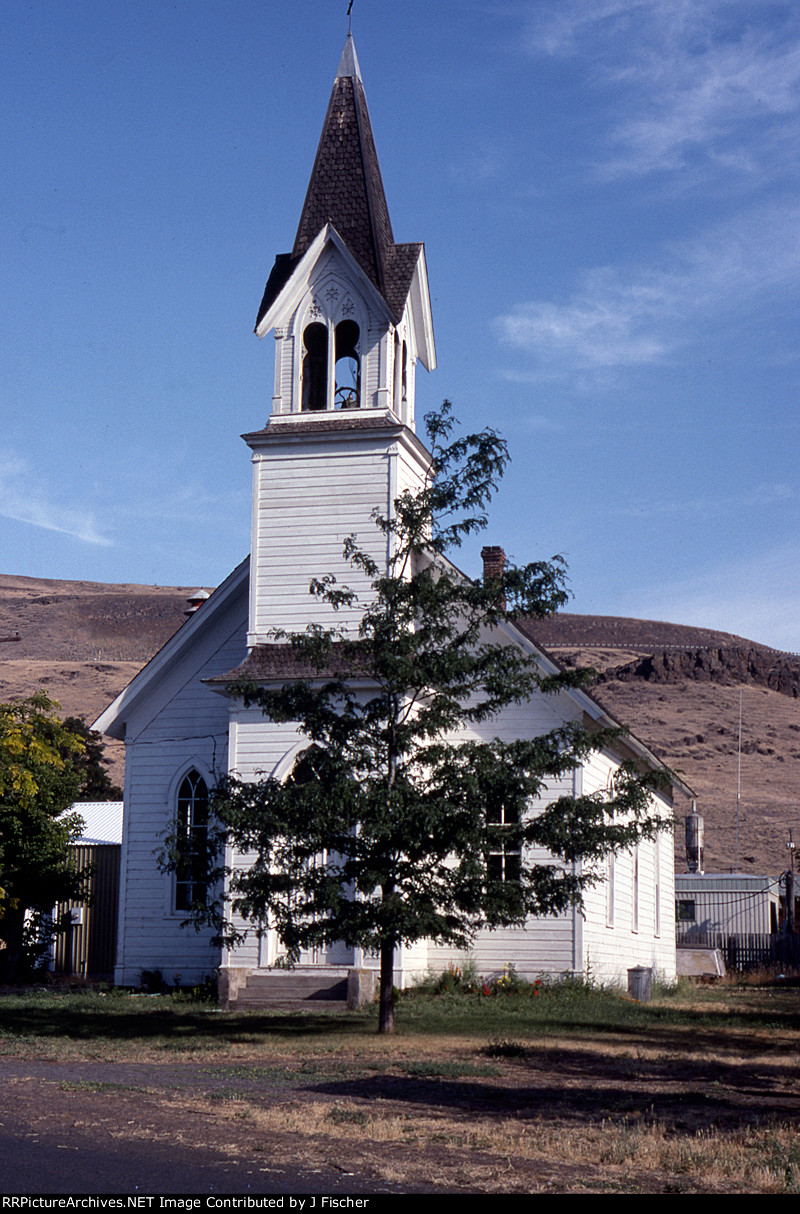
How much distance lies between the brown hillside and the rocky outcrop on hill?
0.11 m

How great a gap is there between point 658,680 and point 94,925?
69.7 meters

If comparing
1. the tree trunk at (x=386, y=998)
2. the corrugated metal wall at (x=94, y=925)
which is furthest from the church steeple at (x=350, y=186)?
the corrugated metal wall at (x=94, y=925)

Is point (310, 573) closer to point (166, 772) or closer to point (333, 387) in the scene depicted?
point (333, 387)

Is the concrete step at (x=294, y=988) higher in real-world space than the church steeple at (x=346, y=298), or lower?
lower

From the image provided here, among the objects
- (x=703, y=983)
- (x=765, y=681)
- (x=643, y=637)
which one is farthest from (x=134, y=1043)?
(x=643, y=637)

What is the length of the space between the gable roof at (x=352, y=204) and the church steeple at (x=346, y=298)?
0.7 inches

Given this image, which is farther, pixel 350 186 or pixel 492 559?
pixel 492 559

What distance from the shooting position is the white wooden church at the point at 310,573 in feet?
73.8

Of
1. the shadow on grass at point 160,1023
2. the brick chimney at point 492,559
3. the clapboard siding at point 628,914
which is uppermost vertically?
the brick chimney at point 492,559

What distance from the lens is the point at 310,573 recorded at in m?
22.6

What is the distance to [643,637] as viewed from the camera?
472ft

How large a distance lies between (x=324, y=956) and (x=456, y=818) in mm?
7351

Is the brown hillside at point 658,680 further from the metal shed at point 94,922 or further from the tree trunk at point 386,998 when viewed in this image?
the tree trunk at point 386,998

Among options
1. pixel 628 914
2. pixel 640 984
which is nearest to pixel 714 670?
pixel 628 914
